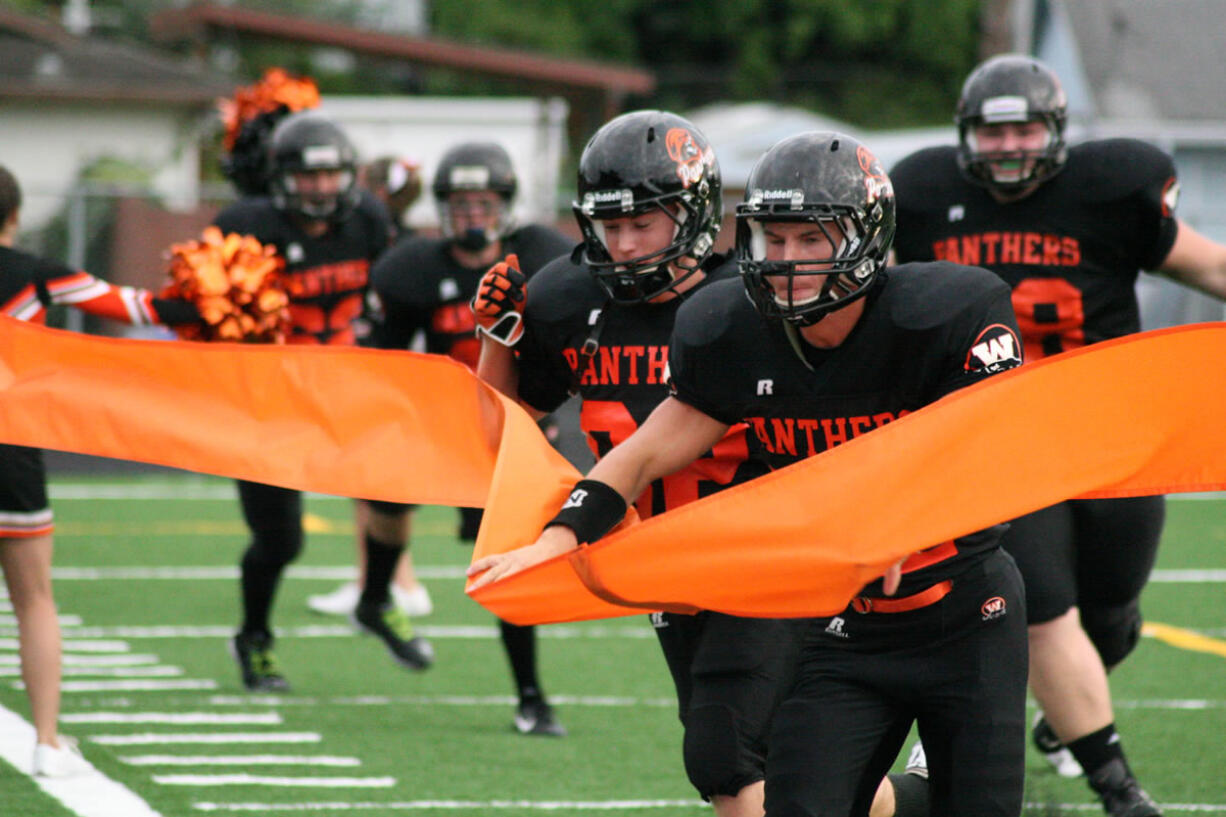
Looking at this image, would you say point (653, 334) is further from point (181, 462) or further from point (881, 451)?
point (181, 462)

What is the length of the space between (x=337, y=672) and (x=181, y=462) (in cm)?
286

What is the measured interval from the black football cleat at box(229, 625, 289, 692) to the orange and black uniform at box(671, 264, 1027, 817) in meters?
3.80

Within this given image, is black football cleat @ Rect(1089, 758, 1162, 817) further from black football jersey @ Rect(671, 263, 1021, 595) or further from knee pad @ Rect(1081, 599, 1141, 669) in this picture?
black football jersey @ Rect(671, 263, 1021, 595)

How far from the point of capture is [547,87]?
30219 mm

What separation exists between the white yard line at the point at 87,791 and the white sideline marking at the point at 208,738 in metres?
0.31

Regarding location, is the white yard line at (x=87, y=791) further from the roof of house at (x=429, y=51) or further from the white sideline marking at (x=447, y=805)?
the roof of house at (x=429, y=51)

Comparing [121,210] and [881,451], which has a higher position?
[881,451]

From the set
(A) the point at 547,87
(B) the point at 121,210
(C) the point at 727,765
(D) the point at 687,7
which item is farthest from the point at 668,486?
(D) the point at 687,7

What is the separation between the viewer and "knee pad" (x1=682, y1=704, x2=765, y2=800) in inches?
154

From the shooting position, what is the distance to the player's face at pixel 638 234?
13.8 ft

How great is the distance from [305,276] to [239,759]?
2.27 m

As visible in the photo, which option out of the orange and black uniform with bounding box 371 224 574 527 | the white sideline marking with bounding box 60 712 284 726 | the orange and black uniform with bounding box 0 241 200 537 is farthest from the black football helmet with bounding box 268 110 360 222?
the white sideline marking with bounding box 60 712 284 726

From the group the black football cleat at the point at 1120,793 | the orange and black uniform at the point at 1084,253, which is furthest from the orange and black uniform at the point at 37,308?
the black football cleat at the point at 1120,793

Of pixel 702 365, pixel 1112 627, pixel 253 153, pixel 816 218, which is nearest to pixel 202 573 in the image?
pixel 253 153
